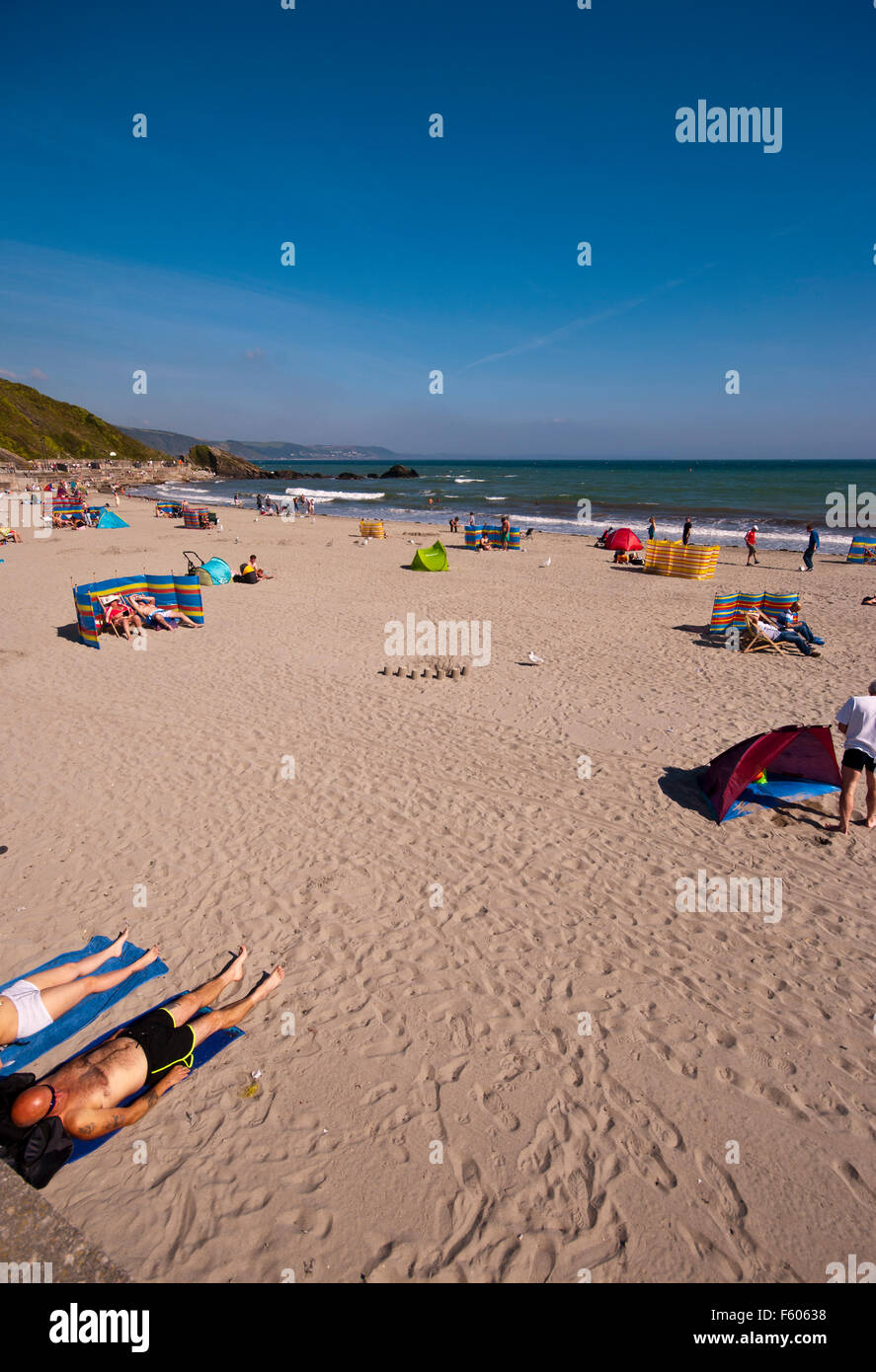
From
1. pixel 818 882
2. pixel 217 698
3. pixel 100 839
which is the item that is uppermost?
pixel 217 698

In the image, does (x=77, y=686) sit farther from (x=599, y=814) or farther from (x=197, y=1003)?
(x=599, y=814)

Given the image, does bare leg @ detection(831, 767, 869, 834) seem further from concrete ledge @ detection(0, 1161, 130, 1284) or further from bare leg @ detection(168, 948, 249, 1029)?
concrete ledge @ detection(0, 1161, 130, 1284)

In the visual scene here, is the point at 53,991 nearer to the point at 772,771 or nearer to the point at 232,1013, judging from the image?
the point at 232,1013

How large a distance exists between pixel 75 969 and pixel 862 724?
775 centimetres

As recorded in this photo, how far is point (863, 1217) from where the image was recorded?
3238 millimetres

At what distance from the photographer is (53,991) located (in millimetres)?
4203

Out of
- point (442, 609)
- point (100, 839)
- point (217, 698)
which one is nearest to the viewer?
point (100, 839)

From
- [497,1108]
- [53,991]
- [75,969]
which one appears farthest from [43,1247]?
[497,1108]

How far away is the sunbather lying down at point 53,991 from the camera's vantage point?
3879 mm

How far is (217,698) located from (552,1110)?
8324 millimetres

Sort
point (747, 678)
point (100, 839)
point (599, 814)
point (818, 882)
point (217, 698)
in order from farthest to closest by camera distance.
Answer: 1. point (747, 678)
2. point (217, 698)
3. point (599, 814)
4. point (100, 839)
5. point (818, 882)

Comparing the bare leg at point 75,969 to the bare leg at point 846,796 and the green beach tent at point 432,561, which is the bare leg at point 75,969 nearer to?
the bare leg at point 846,796

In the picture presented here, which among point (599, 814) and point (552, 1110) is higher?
point (599, 814)
